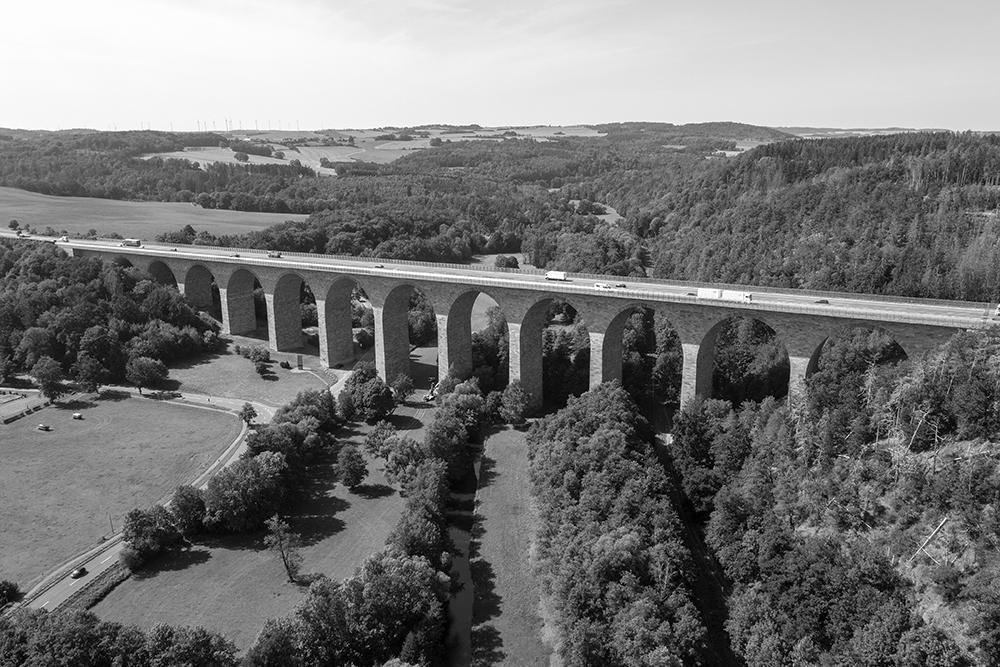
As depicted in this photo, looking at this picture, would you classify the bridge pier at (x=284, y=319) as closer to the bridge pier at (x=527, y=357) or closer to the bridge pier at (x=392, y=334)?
the bridge pier at (x=392, y=334)

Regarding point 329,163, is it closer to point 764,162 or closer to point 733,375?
point 764,162

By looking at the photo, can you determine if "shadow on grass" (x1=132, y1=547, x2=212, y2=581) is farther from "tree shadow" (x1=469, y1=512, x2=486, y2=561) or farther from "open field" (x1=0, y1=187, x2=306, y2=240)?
"open field" (x1=0, y1=187, x2=306, y2=240)

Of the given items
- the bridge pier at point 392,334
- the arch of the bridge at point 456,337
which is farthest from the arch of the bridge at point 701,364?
the bridge pier at point 392,334

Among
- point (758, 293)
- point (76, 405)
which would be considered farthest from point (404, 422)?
point (758, 293)

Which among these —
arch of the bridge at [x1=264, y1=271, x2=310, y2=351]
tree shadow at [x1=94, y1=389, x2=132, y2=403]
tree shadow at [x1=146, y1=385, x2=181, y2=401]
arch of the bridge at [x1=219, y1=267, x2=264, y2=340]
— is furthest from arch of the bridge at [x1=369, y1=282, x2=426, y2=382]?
tree shadow at [x1=94, y1=389, x2=132, y2=403]

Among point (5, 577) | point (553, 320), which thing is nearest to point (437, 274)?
point (553, 320)

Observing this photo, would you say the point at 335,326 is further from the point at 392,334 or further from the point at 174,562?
the point at 174,562
